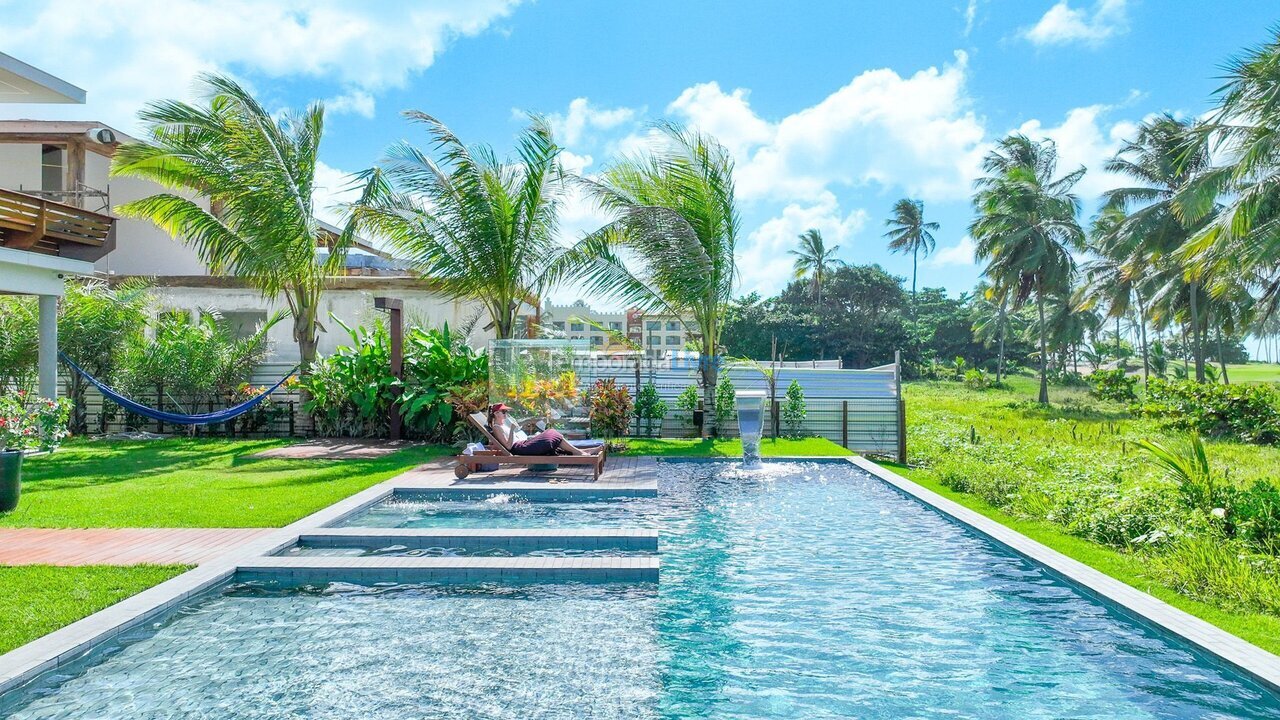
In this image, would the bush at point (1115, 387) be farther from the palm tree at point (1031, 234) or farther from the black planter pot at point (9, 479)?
→ the black planter pot at point (9, 479)

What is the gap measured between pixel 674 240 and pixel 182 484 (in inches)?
325

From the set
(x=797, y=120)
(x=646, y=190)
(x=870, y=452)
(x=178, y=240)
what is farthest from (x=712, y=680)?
(x=178, y=240)

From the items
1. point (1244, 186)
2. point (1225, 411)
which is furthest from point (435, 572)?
point (1244, 186)

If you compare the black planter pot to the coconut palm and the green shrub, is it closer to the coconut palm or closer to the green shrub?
the coconut palm

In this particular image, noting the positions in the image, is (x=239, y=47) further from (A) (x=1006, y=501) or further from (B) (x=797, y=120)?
(B) (x=797, y=120)

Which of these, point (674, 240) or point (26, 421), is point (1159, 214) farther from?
point (26, 421)

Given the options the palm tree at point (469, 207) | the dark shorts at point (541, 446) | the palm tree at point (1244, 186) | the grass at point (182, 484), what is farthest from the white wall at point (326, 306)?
the palm tree at point (1244, 186)

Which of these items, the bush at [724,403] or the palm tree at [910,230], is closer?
the bush at [724,403]

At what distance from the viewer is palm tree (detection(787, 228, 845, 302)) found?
59656 millimetres

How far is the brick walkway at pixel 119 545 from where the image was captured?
576 centimetres

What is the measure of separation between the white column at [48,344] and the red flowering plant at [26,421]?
3210 millimetres

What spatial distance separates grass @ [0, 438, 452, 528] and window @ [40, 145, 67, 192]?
1002cm

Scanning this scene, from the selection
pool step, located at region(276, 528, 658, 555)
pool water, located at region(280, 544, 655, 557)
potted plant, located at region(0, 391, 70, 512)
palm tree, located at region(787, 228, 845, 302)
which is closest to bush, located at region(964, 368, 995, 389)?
palm tree, located at region(787, 228, 845, 302)

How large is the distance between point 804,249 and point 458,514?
55251 millimetres
